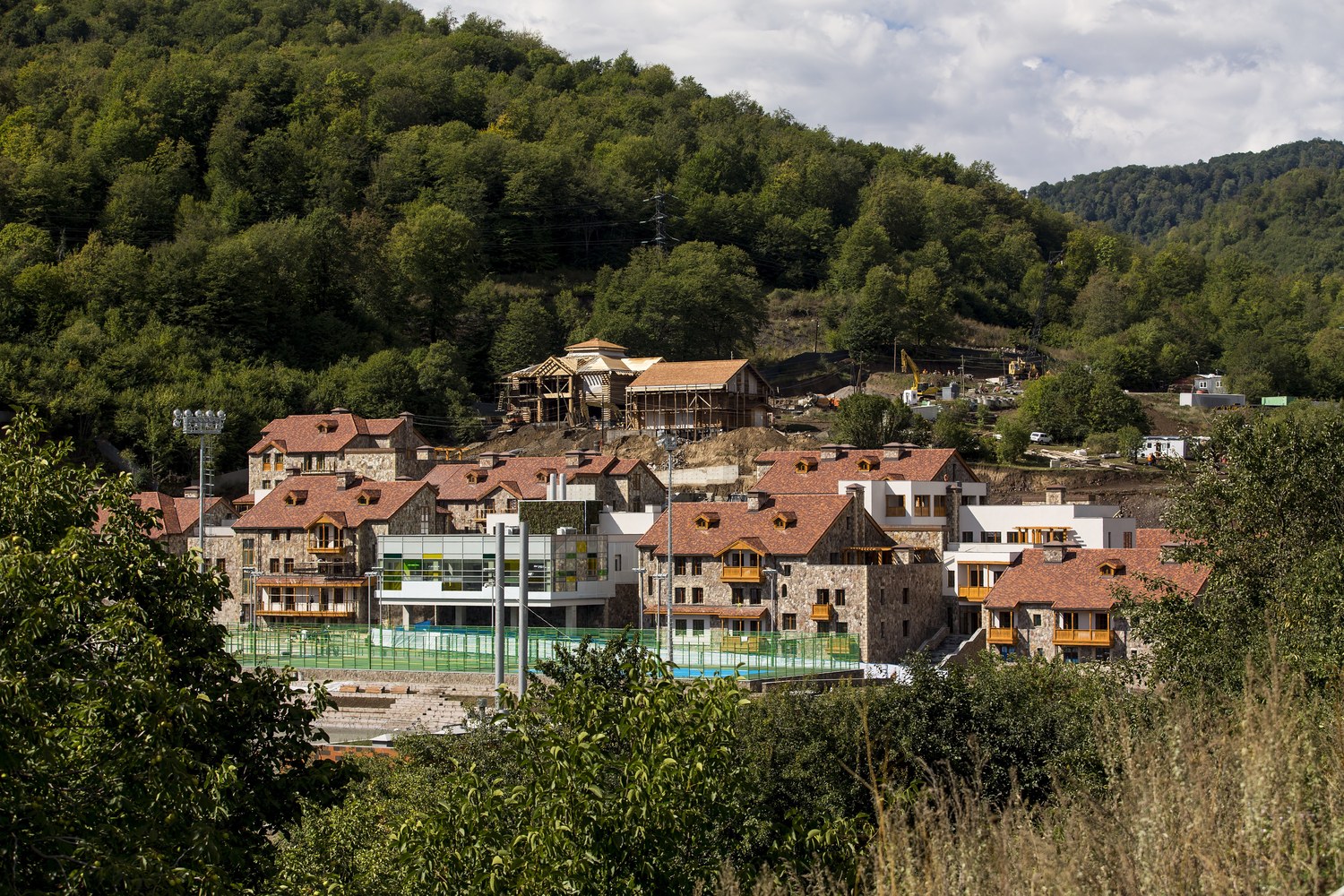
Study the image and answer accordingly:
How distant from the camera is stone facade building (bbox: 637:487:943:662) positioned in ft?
166

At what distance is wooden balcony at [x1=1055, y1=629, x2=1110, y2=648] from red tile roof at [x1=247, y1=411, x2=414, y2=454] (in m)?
37.1

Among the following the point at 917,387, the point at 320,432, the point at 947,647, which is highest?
the point at 917,387

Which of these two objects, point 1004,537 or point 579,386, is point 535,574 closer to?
point 1004,537

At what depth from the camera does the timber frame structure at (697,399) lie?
83875 millimetres

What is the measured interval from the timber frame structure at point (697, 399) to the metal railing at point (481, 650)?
32.9m

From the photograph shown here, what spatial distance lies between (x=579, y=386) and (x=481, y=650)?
43790 mm

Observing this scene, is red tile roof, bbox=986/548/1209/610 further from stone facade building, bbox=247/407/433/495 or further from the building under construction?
the building under construction

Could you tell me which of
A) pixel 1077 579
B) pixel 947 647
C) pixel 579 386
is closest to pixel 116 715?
pixel 1077 579

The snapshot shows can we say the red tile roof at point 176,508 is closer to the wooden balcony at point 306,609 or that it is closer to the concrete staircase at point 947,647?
the wooden balcony at point 306,609

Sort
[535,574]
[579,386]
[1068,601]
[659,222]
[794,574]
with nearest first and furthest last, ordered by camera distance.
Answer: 1. [1068,601]
2. [794,574]
3. [535,574]
4. [579,386]
5. [659,222]

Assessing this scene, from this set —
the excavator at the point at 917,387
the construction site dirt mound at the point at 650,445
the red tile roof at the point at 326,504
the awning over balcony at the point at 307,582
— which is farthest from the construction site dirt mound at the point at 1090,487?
the awning over balcony at the point at 307,582

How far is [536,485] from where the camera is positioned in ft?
208

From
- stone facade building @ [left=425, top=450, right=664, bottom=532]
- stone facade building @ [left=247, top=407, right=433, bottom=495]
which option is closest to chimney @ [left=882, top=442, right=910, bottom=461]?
stone facade building @ [left=425, top=450, right=664, bottom=532]

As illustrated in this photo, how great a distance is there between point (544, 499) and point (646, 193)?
76764mm
